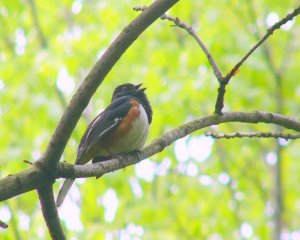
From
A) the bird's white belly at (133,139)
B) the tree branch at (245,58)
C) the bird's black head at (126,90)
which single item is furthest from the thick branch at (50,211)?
the bird's black head at (126,90)

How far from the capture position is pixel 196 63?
7.42 m

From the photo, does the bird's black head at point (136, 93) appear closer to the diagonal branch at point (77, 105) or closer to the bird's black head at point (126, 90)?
the bird's black head at point (126, 90)

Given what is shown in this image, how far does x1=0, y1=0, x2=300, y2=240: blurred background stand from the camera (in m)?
7.44

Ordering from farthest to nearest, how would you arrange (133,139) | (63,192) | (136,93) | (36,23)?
(36,23) → (136,93) → (133,139) → (63,192)

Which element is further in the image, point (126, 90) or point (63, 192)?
point (126, 90)

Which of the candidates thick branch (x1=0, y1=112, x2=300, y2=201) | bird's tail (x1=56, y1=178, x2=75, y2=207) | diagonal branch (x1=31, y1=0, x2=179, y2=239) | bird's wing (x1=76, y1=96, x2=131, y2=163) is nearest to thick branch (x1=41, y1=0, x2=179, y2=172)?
diagonal branch (x1=31, y1=0, x2=179, y2=239)

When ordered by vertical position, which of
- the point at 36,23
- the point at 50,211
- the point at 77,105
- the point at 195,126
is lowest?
the point at 50,211

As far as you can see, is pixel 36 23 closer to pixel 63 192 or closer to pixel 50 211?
pixel 63 192

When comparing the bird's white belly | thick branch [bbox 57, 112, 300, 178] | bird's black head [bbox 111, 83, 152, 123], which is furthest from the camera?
bird's black head [bbox 111, 83, 152, 123]

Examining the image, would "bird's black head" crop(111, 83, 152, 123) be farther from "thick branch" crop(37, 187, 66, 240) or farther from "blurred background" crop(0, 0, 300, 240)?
"thick branch" crop(37, 187, 66, 240)

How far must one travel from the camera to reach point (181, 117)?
7.75m

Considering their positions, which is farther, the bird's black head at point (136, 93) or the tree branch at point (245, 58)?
the bird's black head at point (136, 93)

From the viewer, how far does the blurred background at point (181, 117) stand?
Answer: 7441 millimetres

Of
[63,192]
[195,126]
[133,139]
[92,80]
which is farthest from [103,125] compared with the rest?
[92,80]
